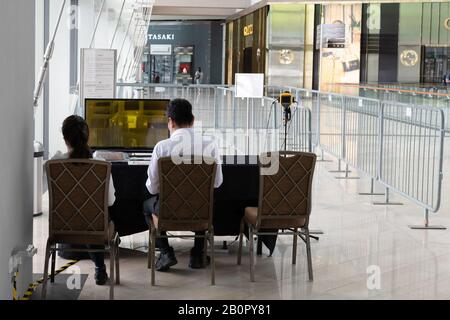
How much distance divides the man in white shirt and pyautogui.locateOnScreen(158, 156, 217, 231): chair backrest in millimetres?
106

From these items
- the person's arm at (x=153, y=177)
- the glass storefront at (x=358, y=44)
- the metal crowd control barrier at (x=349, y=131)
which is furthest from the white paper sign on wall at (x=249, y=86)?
the glass storefront at (x=358, y=44)

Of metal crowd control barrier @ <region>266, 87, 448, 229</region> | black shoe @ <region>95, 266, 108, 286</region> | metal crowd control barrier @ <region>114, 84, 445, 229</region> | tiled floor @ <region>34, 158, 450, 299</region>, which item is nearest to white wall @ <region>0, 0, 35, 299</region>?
black shoe @ <region>95, 266, 108, 286</region>

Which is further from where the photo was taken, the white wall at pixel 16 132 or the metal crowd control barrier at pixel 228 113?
the metal crowd control barrier at pixel 228 113

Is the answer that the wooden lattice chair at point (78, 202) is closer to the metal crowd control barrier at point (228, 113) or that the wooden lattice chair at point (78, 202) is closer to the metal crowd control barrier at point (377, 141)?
the metal crowd control barrier at point (377, 141)

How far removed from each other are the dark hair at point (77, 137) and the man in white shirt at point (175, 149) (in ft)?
1.85

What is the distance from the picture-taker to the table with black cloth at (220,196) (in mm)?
7027

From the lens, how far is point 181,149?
21.4 feet

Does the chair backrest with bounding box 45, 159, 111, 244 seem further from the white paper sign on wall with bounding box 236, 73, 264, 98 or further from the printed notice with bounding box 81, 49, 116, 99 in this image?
the white paper sign on wall with bounding box 236, 73, 264, 98

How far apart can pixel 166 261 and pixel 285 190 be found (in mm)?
1144

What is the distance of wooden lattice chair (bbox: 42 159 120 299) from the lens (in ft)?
19.0

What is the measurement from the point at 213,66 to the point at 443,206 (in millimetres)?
39991

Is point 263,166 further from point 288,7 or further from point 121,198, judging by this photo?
point 288,7

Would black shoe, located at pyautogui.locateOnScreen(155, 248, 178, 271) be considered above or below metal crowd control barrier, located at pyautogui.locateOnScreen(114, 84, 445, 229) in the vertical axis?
below
